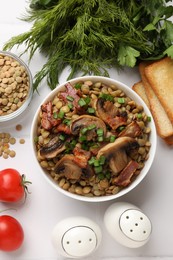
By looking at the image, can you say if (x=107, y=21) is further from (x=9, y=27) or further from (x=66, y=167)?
(x=66, y=167)

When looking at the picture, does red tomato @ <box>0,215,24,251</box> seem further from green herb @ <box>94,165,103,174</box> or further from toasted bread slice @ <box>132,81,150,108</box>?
toasted bread slice @ <box>132,81,150,108</box>

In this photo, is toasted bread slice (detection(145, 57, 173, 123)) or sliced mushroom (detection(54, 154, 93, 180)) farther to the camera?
toasted bread slice (detection(145, 57, 173, 123))

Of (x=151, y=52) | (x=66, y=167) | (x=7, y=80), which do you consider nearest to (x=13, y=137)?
(x=7, y=80)

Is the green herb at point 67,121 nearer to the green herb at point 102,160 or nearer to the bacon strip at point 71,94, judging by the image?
the bacon strip at point 71,94


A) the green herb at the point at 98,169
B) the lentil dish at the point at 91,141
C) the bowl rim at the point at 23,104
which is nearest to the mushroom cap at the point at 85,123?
the lentil dish at the point at 91,141

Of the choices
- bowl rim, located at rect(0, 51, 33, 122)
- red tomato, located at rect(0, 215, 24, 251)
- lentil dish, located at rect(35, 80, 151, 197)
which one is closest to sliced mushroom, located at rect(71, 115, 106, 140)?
lentil dish, located at rect(35, 80, 151, 197)
